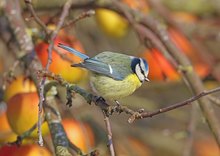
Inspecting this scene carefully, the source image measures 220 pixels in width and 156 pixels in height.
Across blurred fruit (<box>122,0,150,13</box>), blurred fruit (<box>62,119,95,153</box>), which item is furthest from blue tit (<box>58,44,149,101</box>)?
blurred fruit (<box>122,0,150,13</box>)

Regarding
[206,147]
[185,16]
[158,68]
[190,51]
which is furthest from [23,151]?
[206,147]

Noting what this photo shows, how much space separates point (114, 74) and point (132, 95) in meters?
1.09

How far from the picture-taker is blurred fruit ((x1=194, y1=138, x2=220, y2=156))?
2.40 m

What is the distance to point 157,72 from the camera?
168 centimetres

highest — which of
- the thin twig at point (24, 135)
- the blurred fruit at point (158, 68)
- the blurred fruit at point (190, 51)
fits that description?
the blurred fruit at point (190, 51)

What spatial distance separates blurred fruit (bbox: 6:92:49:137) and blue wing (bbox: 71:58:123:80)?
A: 0.67ft

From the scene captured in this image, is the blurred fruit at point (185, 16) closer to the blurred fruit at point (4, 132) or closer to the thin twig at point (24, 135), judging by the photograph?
the blurred fruit at point (4, 132)

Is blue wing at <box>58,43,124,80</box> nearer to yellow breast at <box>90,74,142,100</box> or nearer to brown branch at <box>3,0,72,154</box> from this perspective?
yellow breast at <box>90,74,142,100</box>

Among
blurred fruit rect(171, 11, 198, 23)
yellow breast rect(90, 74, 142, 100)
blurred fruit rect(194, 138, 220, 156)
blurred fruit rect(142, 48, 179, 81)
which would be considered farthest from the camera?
blurred fruit rect(194, 138, 220, 156)

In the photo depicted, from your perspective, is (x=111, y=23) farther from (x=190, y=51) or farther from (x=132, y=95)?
(x=132, y=95)

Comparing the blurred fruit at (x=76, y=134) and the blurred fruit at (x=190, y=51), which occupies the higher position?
the blurred fruit at (x=190, y=51)

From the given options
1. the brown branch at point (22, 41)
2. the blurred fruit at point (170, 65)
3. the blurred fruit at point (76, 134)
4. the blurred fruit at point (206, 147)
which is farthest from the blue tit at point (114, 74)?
the blurred fruit at point (206, 147)

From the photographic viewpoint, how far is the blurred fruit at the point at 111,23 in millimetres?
1749

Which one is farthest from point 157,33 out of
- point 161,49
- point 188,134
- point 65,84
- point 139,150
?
point 139,150
